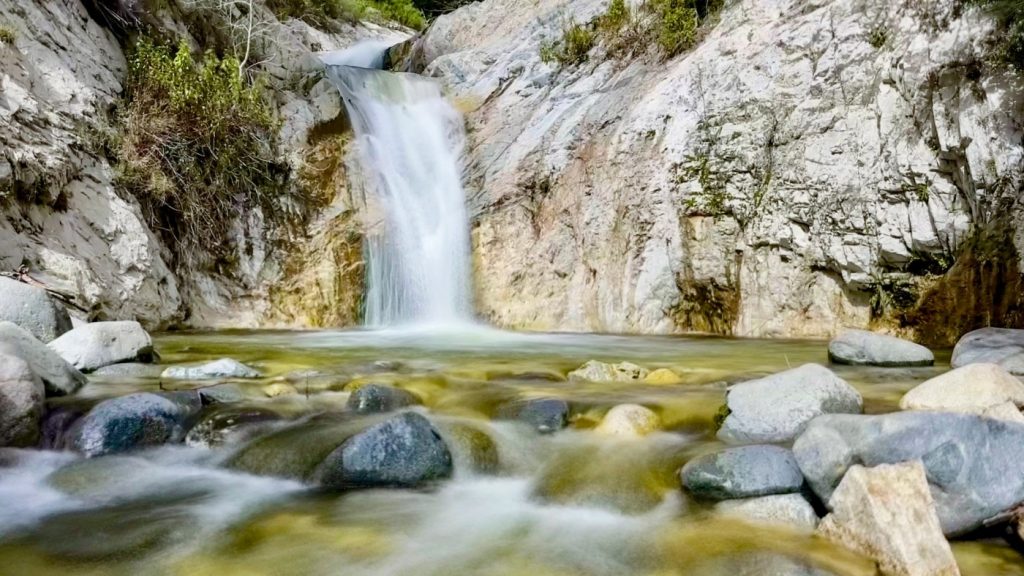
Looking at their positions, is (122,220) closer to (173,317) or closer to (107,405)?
(173,317)

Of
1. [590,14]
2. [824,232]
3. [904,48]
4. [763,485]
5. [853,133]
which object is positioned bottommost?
[763,485]

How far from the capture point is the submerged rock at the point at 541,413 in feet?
12.8

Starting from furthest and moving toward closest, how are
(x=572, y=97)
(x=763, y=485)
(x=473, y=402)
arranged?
1. (x=572, y=97)
2. (x=473, y=402)
3. (x=763, y=485)

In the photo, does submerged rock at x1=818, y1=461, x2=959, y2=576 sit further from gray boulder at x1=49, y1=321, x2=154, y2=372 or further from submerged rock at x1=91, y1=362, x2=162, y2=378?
gray boulder at x1=49, y1=321, x2=154, y2=372

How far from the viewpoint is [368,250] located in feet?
34.9

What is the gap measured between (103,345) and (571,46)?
10113mm

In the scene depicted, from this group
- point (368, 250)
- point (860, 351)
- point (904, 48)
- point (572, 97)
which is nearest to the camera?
point (860, 351)

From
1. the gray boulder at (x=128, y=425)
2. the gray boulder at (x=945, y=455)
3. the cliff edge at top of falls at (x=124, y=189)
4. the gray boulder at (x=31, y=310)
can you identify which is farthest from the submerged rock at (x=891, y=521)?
the cliff edge at top of falls at (x=124, y=189)

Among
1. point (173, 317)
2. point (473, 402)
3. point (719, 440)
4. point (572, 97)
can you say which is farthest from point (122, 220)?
point (719, 440)

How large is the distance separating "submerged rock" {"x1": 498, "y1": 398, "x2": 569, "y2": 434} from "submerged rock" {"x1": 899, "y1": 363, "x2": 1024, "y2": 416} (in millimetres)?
1935

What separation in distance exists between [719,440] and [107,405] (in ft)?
12.0

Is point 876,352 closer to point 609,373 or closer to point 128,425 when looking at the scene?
point 609,373

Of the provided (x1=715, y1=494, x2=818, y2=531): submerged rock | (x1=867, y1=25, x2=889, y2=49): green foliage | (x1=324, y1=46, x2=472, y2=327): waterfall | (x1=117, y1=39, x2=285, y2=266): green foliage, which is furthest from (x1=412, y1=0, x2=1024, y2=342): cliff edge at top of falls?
(x1=715, y1=494, x2=818, y2=531): submerged rock

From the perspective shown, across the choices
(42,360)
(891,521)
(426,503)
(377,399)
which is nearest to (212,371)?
(42,360)
